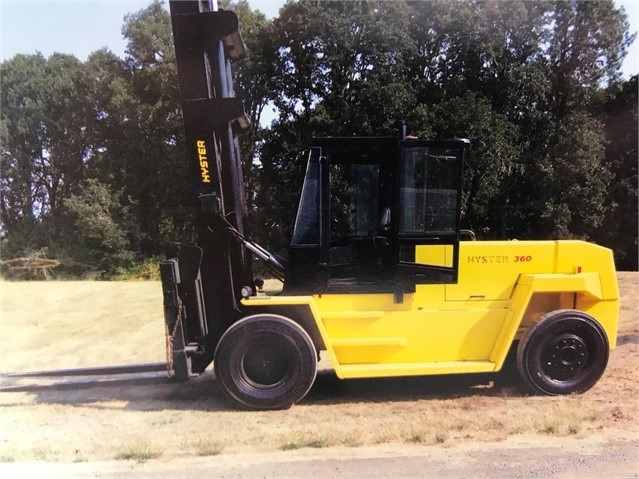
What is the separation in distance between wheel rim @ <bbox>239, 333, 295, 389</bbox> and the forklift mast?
0.47 meters

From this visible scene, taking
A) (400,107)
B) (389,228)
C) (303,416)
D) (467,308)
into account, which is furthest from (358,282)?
(400,107)

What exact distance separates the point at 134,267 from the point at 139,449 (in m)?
17.2

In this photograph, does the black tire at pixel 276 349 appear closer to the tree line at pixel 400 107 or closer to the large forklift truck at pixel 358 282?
the large forklift truck at pixel 358 282

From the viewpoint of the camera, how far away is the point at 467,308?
5664mm

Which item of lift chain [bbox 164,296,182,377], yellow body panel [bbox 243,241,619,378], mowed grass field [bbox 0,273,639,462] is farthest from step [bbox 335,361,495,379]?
lift chain [bbox 164,296,182,377]

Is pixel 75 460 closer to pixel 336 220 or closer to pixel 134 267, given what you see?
pixel 336 220

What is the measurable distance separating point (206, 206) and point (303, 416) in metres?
2.16

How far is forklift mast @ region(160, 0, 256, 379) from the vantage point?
542 cm

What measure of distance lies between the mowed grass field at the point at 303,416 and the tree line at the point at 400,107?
1014cm

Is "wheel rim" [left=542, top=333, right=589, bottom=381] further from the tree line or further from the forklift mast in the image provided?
the tree line

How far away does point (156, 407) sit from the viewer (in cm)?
549

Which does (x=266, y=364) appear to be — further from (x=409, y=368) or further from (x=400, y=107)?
(x=400, y=107)

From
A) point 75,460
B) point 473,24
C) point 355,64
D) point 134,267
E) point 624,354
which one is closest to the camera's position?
point 75,460

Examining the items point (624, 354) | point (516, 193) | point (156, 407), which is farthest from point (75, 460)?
point (516, 193)
